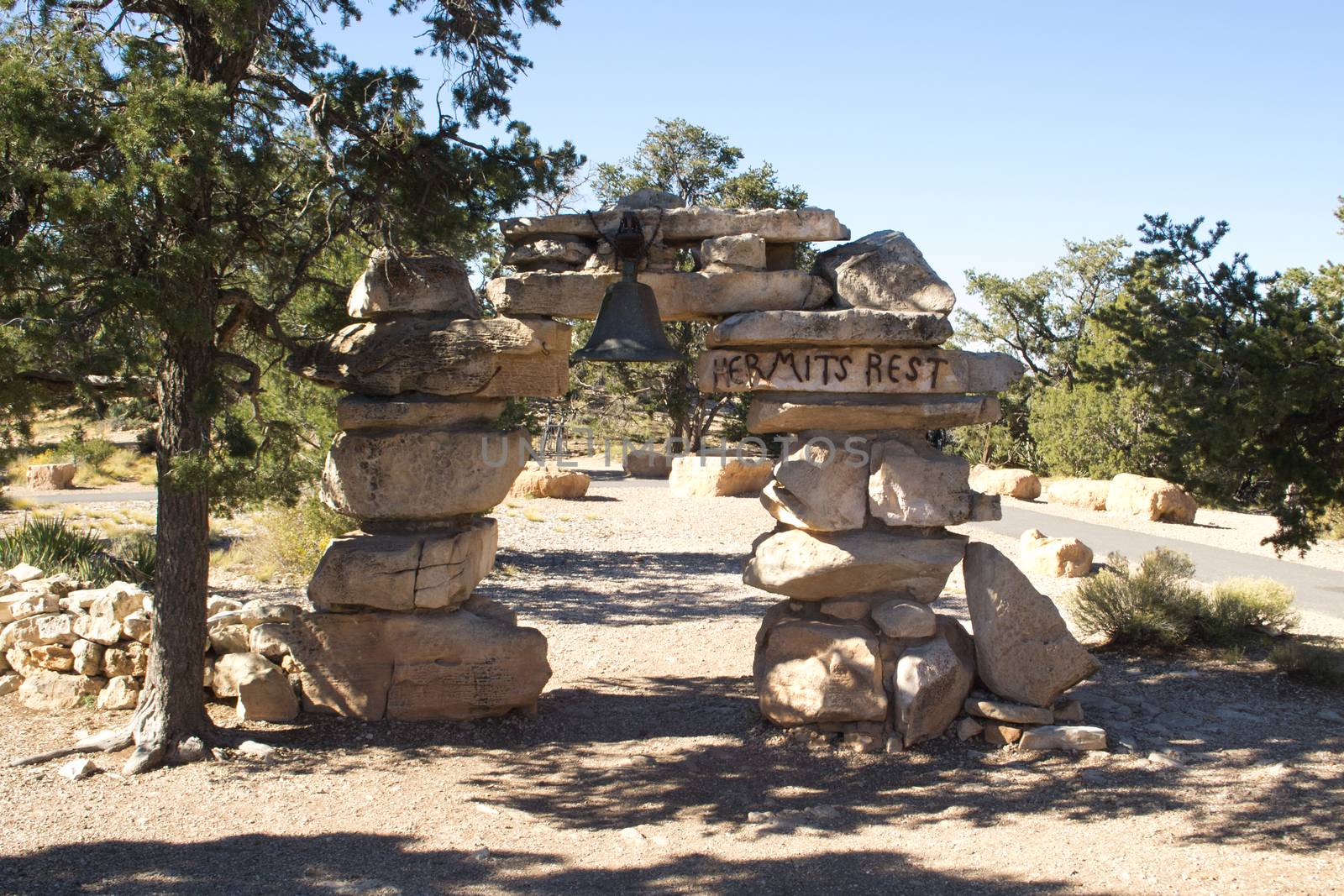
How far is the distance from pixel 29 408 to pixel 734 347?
3.72 metres

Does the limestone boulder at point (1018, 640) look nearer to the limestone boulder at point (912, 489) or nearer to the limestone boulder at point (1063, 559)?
the limestone boulder at point (912, 489)

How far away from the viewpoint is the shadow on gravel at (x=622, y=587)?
33.1 ft

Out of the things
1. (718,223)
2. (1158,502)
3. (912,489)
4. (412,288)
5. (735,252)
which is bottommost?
(1158,502)

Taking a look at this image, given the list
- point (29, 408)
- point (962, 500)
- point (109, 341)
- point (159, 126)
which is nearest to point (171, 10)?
point (159, 126)

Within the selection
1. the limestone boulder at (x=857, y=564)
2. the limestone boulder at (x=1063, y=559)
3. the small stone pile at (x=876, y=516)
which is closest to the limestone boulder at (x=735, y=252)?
the small stone pile at (x=876, y=516)

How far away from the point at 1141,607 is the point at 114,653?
288 inches

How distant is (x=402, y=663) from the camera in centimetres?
604

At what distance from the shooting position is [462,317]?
6035 millimetres

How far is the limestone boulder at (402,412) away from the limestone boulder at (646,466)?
19260 millimetres

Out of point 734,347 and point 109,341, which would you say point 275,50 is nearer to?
point 109,341

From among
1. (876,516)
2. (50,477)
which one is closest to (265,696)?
(876,516)

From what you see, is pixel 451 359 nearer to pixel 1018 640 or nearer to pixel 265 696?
pixel 265 696

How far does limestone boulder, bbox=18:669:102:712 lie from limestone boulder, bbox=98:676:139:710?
128 mm

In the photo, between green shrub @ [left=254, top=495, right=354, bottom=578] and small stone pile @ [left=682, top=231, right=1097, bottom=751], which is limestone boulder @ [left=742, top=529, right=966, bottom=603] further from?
green shrub @ [left=254, top=495, right=354, bottom=578]
